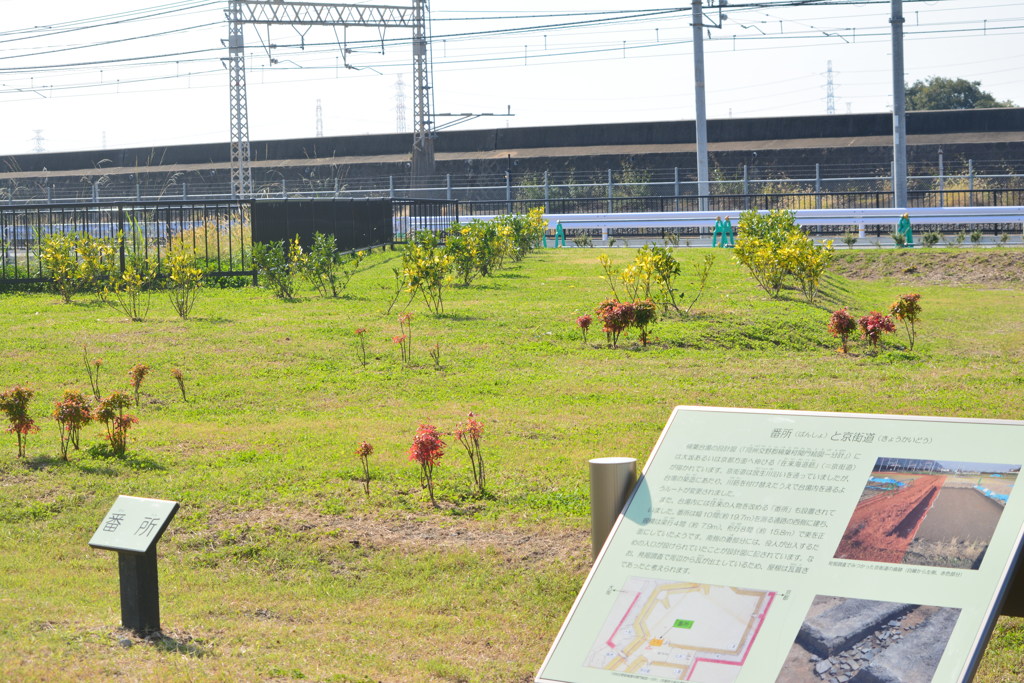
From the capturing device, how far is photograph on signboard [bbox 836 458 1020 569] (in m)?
3.23

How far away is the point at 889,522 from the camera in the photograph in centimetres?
332

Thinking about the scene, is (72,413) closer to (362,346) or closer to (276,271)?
(362,346)

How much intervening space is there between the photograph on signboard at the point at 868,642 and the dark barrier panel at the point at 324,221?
661 inches

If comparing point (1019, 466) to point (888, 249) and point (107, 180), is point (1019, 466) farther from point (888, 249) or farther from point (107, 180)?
point (107, 180)

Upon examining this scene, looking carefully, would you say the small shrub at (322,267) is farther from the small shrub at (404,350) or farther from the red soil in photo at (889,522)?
the red soil in photo at (889,522)

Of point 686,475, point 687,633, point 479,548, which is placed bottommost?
point 479,548

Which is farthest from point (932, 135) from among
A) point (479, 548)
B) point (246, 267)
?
point (479, 548)

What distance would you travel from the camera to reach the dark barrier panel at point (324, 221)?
Answer: 19.7 metres

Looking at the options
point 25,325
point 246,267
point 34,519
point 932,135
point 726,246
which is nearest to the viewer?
point 34,519

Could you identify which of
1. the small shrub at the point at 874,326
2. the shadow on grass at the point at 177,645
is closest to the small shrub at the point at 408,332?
the small shrub at the point at 874,326

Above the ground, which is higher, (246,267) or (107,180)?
(107,180)

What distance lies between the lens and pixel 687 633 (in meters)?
3.22

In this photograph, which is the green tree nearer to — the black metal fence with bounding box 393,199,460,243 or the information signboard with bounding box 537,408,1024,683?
the black metal fence with bounding box 393,199,460,243

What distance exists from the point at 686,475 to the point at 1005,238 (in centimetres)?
2250
